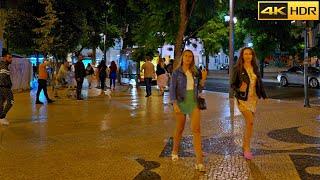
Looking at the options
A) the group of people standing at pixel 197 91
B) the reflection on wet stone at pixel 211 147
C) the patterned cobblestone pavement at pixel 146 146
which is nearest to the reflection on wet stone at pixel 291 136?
the patterned cobblestone pavement at pixel 146 146

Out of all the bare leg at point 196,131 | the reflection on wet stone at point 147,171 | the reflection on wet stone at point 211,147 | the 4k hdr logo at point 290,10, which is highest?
the 4k hdr logo at point 290,10

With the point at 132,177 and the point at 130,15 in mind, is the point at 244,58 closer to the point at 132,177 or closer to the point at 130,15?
the point at 132,177

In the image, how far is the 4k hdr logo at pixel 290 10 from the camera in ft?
52.3

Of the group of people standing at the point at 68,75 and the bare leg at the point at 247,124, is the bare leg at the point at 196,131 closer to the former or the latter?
the bare leg at the point at 247,124

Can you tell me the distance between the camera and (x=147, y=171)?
7.41 m

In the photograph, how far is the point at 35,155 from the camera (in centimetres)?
867

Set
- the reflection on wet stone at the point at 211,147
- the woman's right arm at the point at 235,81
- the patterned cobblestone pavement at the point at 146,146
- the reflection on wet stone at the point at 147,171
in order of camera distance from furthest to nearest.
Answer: the reflection on wet stone at the point at 211,147, the woman's right arm at the point at 235,81, the patterned cobblestone pavement at the point at 146,146, the reflection on wet stone at the point at 147,171

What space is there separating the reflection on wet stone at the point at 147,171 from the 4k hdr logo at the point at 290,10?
927 cm

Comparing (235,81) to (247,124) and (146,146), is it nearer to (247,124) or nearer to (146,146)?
(247,124)

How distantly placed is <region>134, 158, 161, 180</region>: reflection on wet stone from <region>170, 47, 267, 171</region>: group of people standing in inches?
15.4

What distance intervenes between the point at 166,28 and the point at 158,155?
24061 millimetres

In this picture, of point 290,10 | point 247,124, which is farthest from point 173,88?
point 290,10

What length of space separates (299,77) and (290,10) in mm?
15928

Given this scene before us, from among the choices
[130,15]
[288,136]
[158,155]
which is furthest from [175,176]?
[130,15]
